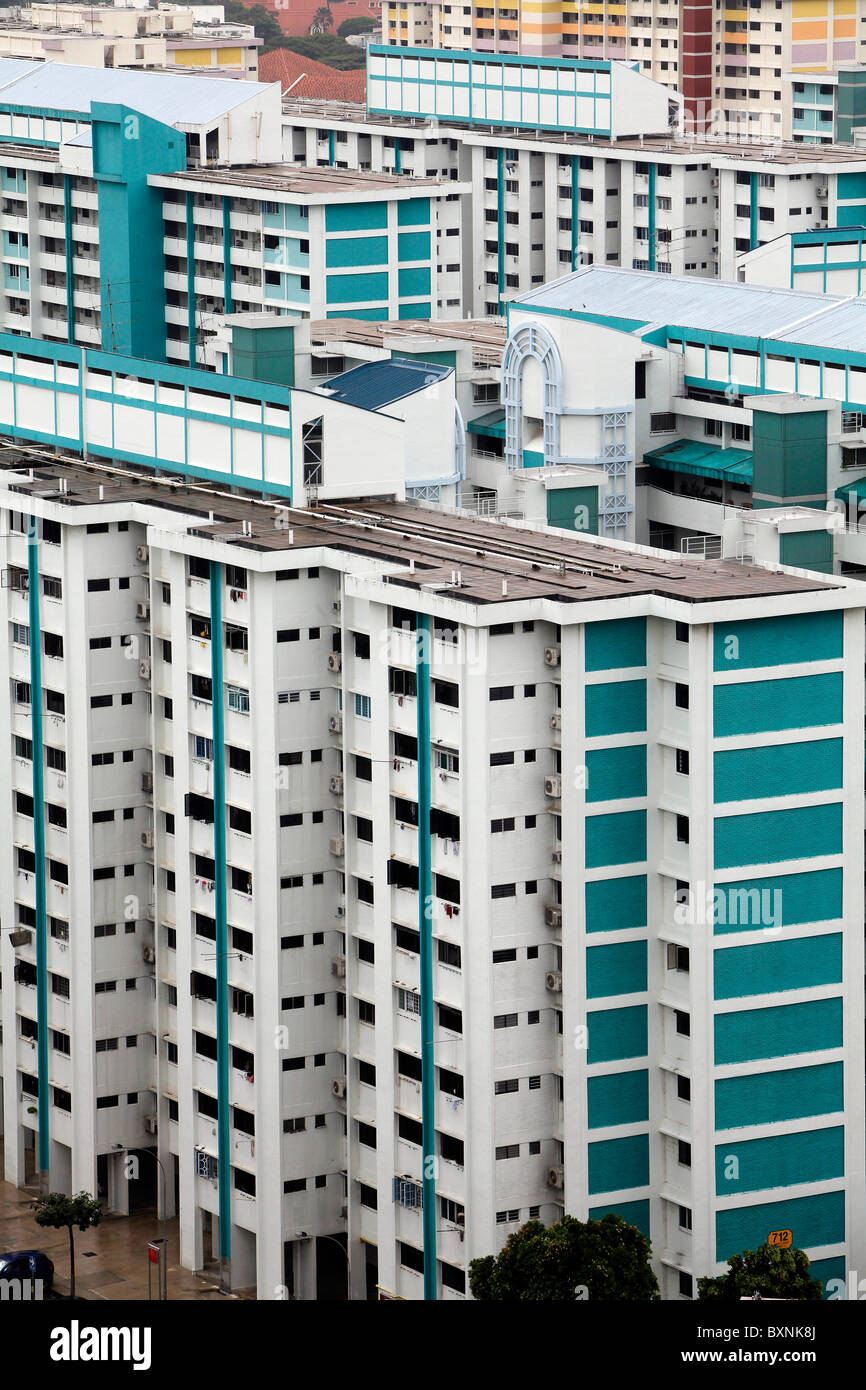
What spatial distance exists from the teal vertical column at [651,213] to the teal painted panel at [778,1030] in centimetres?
9359

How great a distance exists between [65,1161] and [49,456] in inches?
940

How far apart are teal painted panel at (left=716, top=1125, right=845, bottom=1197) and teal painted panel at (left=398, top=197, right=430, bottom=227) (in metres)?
80.6

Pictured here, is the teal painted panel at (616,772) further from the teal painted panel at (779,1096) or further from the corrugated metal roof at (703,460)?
the corrugated metal roof at (703,460)

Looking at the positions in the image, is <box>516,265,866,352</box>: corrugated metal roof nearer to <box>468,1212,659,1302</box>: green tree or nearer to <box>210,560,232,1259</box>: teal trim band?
<box>210,560,232,1259</box>: teal trim band

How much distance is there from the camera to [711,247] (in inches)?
6521

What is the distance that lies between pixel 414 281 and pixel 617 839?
76.7 metres

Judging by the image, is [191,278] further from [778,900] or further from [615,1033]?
[778,900]

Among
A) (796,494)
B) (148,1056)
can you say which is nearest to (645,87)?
(796,494)

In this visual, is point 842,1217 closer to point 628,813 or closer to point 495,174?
point 628,813

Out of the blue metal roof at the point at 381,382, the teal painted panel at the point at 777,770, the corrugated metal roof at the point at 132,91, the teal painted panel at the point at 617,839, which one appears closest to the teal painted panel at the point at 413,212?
the corrugated metal roof at the point at 132,91

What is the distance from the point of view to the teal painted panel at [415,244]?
14925cm

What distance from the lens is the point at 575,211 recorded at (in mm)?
169750

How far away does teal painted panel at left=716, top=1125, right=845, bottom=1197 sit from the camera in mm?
76562

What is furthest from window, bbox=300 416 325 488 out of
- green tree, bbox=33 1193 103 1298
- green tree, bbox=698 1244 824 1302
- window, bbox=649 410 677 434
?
window, bbox=649 410 677 434
